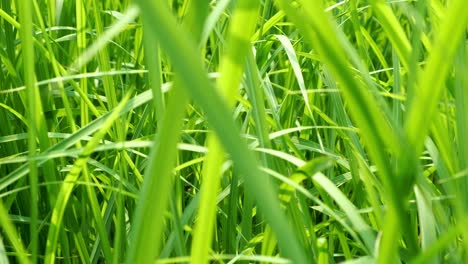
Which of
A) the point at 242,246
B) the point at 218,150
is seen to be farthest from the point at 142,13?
the point at 242,246

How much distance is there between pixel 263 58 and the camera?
1136 mm

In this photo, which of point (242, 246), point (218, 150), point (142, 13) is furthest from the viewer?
point (242, 246)

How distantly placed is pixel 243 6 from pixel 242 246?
0.58m

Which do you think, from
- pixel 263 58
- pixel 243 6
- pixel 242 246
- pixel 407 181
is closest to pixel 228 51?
pixel 243 6

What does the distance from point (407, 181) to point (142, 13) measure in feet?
0.66

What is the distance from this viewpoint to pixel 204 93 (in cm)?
32

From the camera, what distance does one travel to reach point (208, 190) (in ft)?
1.43

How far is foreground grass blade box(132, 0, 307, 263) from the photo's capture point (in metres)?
0.30

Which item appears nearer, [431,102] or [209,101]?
[209,101]

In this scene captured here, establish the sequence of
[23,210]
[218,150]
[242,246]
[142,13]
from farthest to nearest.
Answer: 1. [23,210]
2. [242,246]
3. [218,150]
4. [142,13]

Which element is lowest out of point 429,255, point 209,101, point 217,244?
point 217,244

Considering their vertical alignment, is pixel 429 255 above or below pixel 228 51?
below

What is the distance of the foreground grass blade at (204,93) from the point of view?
304 mm

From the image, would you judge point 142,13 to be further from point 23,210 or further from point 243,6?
point 23,210
